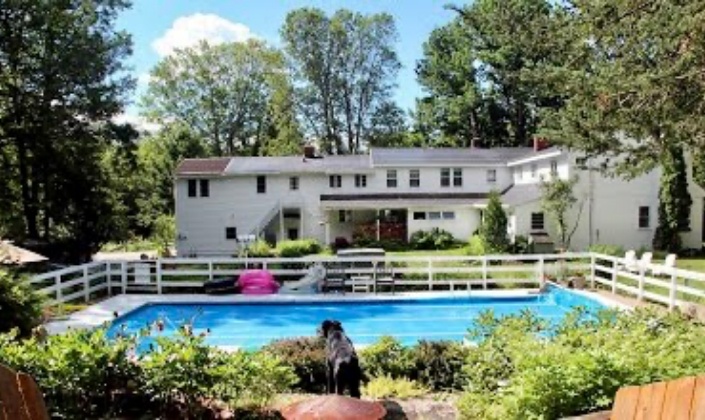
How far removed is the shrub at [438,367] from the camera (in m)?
8.68

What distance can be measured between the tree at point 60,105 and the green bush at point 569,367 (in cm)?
2342

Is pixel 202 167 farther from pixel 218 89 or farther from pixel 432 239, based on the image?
pixel 218 89

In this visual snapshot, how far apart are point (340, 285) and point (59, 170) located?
1618cm

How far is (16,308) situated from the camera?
33.8ft

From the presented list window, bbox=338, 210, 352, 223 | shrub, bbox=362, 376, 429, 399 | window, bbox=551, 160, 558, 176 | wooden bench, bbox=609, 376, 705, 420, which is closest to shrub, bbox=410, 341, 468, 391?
shrub, bbox=362, 376, 429, 399

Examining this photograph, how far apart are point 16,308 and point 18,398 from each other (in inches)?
349

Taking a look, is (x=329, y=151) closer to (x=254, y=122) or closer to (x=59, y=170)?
(x=254, y=122)

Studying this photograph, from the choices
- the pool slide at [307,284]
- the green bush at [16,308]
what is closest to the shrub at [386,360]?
the green bush at [16,308]

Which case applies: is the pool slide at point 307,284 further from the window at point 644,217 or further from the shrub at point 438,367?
the window at point 644,217

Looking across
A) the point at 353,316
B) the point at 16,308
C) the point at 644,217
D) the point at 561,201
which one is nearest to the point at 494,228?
the point at 561,201

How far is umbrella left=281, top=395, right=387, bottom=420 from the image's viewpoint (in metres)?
5.18

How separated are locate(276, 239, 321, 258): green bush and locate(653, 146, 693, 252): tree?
16.1 m

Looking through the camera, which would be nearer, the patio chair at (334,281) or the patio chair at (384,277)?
the patio chair at (334,281)

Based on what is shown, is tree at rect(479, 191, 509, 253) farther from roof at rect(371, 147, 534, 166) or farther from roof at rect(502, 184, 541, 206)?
roof at rect(371, 147, 534, 166)
